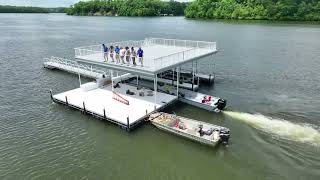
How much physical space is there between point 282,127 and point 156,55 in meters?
13.9

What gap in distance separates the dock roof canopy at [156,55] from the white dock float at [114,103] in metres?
3.19

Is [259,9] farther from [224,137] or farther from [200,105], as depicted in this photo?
[224,137]

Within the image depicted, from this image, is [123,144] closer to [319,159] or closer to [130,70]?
[130,70]

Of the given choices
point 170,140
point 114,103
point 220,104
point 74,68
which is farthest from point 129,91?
point 74,68

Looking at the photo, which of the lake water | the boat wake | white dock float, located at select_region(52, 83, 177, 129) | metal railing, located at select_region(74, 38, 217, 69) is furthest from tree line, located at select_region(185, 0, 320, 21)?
white dock float, located at select_region(52, 83, 177, 129)

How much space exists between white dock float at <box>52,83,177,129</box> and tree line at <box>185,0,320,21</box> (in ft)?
384

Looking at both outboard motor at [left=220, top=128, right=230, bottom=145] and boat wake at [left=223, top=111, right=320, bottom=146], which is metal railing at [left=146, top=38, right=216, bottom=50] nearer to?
boat wake at [left=223, top=111, right=320, bottom=146]

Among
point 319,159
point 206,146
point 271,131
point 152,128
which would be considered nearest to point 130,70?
point 152,128

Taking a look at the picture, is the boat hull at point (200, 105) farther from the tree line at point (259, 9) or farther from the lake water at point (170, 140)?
the tree line at point (259, 9)

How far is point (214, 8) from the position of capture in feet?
504

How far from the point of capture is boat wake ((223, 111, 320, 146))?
22.1 m

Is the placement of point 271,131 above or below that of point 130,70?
below

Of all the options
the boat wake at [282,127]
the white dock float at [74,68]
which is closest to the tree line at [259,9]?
the white dock float at [74,68]

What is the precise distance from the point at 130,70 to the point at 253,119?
11717 mm
